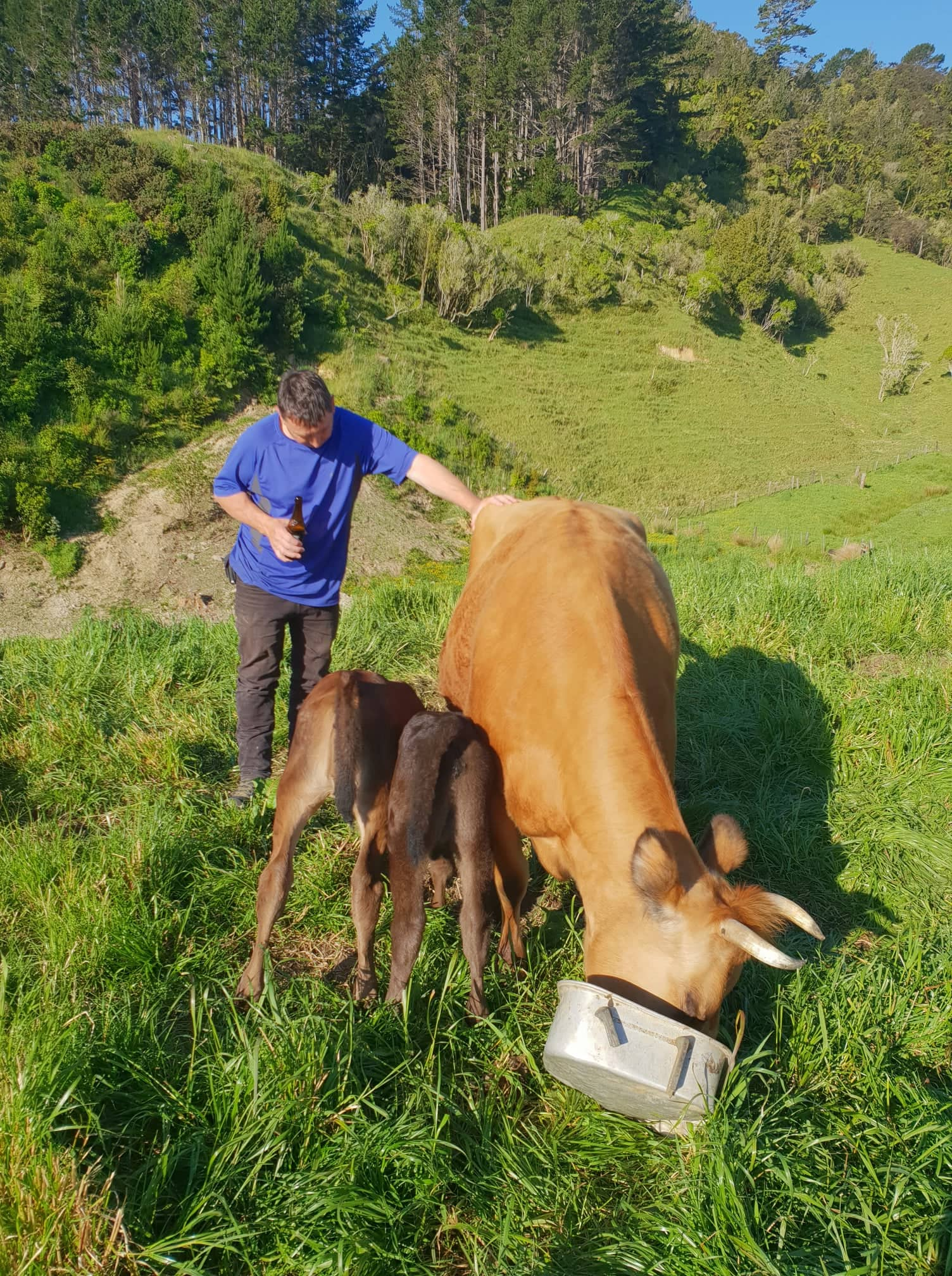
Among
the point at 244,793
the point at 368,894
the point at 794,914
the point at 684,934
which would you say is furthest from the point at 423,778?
the point at 244,793

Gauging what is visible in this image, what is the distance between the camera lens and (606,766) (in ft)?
9.16

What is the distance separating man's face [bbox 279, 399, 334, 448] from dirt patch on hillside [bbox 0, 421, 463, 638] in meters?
9.10

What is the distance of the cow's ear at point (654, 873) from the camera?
7.80ft

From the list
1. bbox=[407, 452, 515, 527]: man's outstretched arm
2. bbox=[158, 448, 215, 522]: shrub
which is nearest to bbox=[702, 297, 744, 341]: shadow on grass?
bbox=[158, 448, 215, 522]: shrub

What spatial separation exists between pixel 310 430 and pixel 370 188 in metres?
36.4

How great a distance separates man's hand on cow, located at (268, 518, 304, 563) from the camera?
13.8ft

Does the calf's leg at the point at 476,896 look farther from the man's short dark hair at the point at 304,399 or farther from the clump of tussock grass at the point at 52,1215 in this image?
the man's short dark hair at the point at 304,399

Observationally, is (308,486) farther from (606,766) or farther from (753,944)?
(753,944)

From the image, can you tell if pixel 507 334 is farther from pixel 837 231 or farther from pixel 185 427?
pixel 837 231

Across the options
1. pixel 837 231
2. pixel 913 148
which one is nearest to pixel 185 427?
pixel 837 231

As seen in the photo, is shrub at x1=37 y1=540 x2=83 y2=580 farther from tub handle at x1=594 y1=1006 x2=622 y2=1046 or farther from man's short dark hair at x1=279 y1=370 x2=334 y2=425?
tub handle at x1=594 y1=1006 x2=622 y2=1046

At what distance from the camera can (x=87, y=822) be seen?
4238mm

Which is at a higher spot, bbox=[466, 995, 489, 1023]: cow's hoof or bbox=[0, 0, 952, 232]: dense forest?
bbox=[0, 0, 952, 232]: dense forest

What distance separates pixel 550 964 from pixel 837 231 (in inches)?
3228
